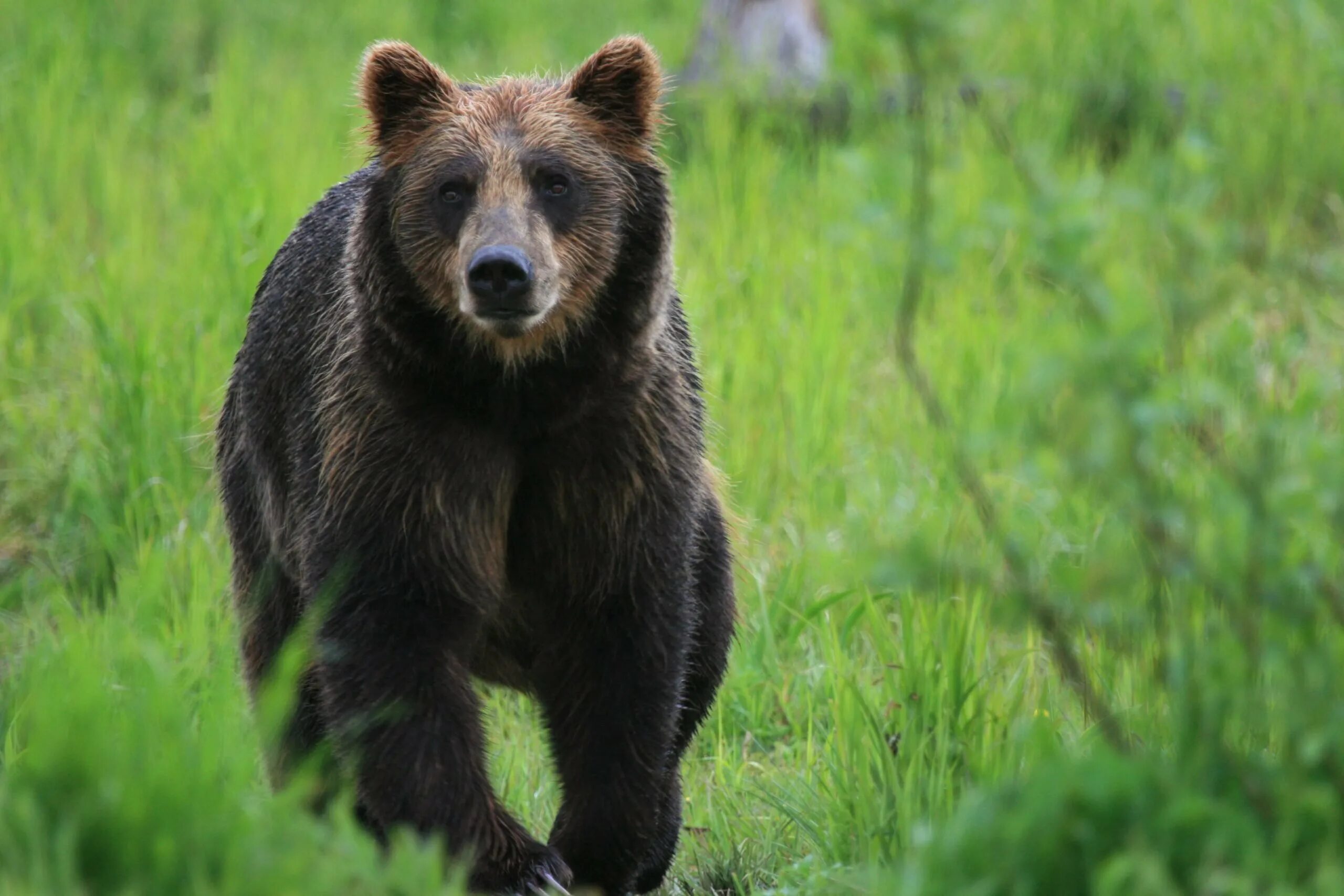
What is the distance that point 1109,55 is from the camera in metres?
9.52

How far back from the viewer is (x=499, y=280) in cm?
388

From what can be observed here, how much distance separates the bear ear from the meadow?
71 cm

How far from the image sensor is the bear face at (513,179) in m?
3.96

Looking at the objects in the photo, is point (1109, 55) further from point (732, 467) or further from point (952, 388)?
point (732, 467)

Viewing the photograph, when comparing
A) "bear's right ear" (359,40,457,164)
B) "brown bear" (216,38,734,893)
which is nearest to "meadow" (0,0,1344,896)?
"brown bear" (216,38,734,893)

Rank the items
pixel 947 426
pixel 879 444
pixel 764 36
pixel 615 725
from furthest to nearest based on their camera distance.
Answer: pixel 764 36
pixel 879 444
pixel 615 725
pixel 947 426

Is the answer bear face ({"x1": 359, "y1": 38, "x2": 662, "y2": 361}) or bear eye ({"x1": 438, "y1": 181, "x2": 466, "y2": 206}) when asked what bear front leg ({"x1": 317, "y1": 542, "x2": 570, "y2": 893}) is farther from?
bear eye ({"x1": 438, "y1": 181, "x2": 466, "y2": 206})

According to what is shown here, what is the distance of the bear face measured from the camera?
396cm

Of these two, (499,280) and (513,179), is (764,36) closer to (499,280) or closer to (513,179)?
(513,179)

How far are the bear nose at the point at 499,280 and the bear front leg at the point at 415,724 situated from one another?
60 centimetres

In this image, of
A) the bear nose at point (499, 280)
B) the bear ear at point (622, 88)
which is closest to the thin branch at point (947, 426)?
the bear nose at point (499, 280)

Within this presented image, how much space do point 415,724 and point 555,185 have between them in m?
1.32

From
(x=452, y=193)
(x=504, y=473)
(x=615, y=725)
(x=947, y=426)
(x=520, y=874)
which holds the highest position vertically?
(x=452, y=193)

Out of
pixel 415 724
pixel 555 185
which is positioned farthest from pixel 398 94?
pixel 415 724
